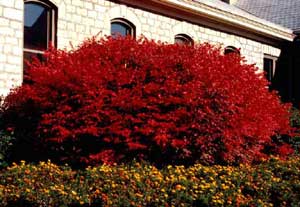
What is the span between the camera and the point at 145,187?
737 cm

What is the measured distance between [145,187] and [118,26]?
784 cm

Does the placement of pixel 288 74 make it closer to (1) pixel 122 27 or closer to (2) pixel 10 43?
(1) pixel 122 27

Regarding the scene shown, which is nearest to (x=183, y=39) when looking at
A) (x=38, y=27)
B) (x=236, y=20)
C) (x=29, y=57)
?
(x=236, y=20)

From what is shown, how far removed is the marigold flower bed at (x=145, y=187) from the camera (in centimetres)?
704

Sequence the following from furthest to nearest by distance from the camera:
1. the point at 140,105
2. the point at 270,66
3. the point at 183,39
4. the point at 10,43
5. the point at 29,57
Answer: the point at 270,66 → the point at 183,39 → the point at 29,57 → the point at 10,43 → the point at 140,105

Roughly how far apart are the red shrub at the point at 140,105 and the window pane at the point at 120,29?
147 inches

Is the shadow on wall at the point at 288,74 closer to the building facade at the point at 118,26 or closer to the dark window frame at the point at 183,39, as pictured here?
the building facade at the point at 118,26

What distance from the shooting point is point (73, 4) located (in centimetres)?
1308

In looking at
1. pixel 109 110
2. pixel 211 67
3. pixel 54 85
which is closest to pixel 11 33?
pixel 54 85

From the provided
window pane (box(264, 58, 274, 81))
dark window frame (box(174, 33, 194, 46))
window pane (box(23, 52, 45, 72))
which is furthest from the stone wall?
window pane (box(264, 58, 274, 81))

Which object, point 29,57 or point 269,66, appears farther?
point 269,66

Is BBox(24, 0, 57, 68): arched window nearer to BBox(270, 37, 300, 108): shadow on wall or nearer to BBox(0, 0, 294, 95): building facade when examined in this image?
BBox(0, 0, 294, 95): building facade

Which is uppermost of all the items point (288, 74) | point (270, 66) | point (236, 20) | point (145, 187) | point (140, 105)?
point (236, 20)

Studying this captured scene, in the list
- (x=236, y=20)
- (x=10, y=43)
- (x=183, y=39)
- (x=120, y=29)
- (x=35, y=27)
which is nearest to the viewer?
(x=10, y=43)
